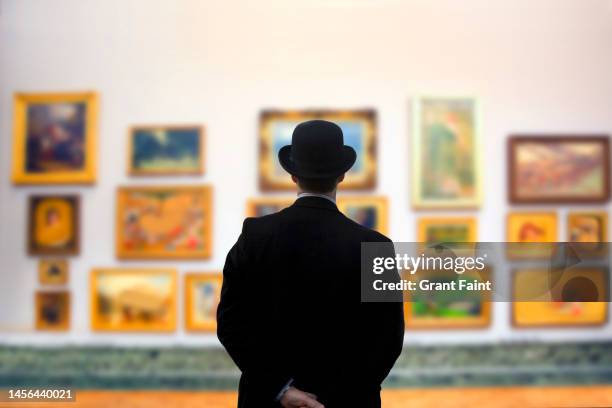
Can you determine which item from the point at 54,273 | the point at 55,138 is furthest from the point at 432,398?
the point at 55,138

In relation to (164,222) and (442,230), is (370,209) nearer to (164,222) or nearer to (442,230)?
(442,230)

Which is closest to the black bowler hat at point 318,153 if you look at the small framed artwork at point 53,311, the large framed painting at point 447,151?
the large framed painting at point 447,151

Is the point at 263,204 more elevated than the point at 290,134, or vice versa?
the point at 290,134

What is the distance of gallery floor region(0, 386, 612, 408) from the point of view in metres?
4.73

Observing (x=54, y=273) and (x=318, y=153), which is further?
(x=54, y=273)

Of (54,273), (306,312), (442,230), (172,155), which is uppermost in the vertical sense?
(172,155)

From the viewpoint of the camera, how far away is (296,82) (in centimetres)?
504

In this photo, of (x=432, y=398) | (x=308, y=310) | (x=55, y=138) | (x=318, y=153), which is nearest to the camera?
(x=308, y=310)

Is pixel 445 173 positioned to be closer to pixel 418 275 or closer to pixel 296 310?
pixel 418 275

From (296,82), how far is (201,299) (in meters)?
2.06

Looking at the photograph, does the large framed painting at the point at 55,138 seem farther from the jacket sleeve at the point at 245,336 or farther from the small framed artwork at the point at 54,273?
the jacket sleeve at the point at 245,336

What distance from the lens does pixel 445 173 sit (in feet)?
16.5

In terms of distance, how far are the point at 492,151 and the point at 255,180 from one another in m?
2.09

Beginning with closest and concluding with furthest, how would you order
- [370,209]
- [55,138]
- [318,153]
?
[318,153] < [370,209] < [55,138]
